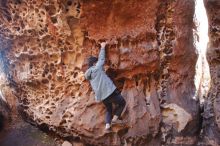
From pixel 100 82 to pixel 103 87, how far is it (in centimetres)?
8

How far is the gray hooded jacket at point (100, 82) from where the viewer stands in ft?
17.9

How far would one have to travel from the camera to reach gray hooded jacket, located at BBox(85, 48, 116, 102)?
5461mm

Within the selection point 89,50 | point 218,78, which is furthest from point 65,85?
point 218,78

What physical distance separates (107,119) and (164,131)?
98cm

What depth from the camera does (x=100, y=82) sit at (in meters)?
5.48

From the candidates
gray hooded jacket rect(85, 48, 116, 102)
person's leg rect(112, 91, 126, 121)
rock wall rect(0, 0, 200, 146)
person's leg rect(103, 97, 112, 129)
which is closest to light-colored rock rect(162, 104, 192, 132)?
rock wall rect(0, 0, 200, 146)

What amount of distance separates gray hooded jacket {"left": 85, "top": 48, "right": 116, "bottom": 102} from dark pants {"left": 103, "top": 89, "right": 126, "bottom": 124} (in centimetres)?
8

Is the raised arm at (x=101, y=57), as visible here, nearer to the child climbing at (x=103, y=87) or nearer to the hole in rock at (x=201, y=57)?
the child climbing at (x=103, y=87)

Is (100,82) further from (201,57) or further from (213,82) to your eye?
(201,57)

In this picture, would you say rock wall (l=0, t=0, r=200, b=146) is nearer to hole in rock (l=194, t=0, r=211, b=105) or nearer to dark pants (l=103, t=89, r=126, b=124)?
dark pants (l=103, t=89, r=126, b=124)

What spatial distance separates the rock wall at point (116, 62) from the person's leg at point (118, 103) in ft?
0.77

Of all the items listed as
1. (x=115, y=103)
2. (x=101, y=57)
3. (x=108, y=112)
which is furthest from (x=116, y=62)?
(x=108, y=112)

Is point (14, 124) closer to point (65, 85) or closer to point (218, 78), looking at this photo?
point (65, 85)

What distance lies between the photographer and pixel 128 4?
580 centimetres
